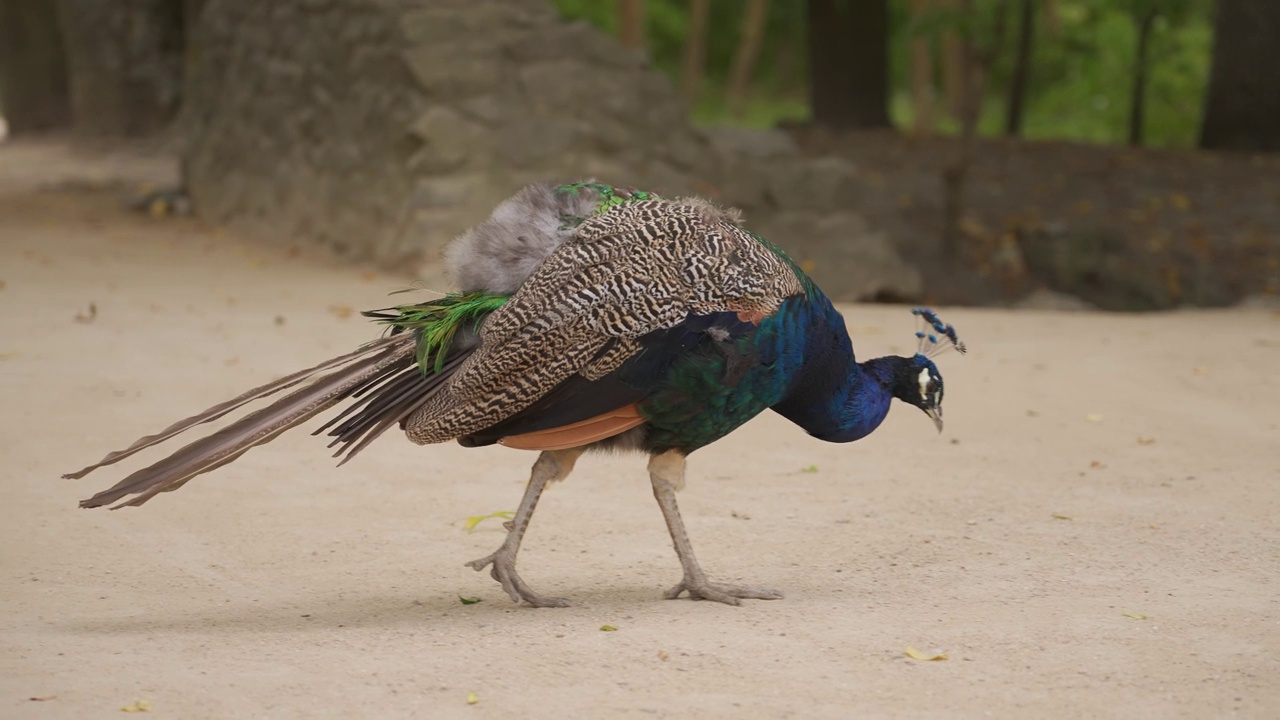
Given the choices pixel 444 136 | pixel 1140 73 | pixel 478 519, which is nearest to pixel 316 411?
pixel 478 519

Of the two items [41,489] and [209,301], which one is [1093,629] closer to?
[41,489]

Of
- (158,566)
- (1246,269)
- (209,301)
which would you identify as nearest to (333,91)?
(209,301)

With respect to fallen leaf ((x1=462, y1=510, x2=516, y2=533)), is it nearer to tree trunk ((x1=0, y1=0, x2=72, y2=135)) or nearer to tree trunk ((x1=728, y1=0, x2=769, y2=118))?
tree trunk ((x1=0, y1=0, x2=72, y2=135))

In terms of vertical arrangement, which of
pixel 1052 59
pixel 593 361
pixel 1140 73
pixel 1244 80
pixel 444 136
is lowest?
pixel 1052 59

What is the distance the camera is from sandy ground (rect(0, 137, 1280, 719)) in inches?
143

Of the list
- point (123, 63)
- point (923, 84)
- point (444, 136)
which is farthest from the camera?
point (923, 84)

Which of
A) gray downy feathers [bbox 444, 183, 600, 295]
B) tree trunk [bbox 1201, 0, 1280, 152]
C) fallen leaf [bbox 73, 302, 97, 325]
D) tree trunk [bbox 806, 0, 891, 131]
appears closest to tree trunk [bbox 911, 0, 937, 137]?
tree trunk [bbox 806, 0, 891, 131]

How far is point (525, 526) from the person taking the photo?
15.0 ft

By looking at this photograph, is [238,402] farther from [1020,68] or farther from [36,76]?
[1020,68]

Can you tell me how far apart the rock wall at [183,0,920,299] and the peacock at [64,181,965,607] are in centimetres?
582

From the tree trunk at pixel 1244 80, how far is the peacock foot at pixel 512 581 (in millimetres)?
12902

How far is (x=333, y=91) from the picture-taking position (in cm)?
1143

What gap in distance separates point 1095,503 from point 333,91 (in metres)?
7.74

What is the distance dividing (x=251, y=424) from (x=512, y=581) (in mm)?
975
